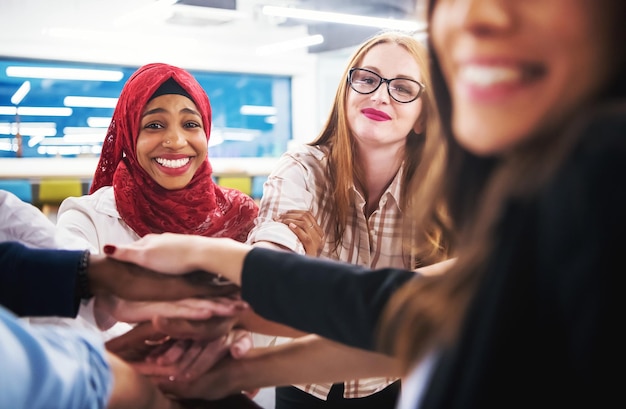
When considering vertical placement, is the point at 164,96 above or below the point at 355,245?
above

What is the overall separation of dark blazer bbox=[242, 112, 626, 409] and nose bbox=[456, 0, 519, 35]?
5.8 inches

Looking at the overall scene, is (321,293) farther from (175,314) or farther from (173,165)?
(173,165)

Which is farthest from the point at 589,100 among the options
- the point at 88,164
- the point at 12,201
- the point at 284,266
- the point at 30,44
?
the point at 30,44

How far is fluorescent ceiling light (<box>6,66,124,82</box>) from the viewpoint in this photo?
743cm

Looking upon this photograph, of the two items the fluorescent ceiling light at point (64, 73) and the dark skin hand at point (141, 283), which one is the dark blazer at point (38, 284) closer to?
the dark skin hand at point (141, 283)

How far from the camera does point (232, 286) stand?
3.28 feet

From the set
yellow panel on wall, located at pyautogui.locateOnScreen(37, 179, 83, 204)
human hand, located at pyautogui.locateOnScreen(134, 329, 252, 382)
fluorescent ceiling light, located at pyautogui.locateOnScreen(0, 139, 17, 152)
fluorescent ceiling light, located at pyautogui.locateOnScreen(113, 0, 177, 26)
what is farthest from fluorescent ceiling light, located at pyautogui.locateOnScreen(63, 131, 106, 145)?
human hand, located at pyautogui.locateOnScreen(134, 329, 252, 382)

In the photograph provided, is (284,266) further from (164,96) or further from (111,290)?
(164,96)

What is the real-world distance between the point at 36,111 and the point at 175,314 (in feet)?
24.8

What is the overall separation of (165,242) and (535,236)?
77 cm

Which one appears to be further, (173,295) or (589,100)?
(173,295)

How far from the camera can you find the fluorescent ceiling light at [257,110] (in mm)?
9852

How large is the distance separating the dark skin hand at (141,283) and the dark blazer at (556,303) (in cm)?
61

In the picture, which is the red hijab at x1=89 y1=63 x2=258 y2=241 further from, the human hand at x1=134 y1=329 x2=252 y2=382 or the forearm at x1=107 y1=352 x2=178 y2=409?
the forearm at x1=107 y1=352 x2=178 y2=409
